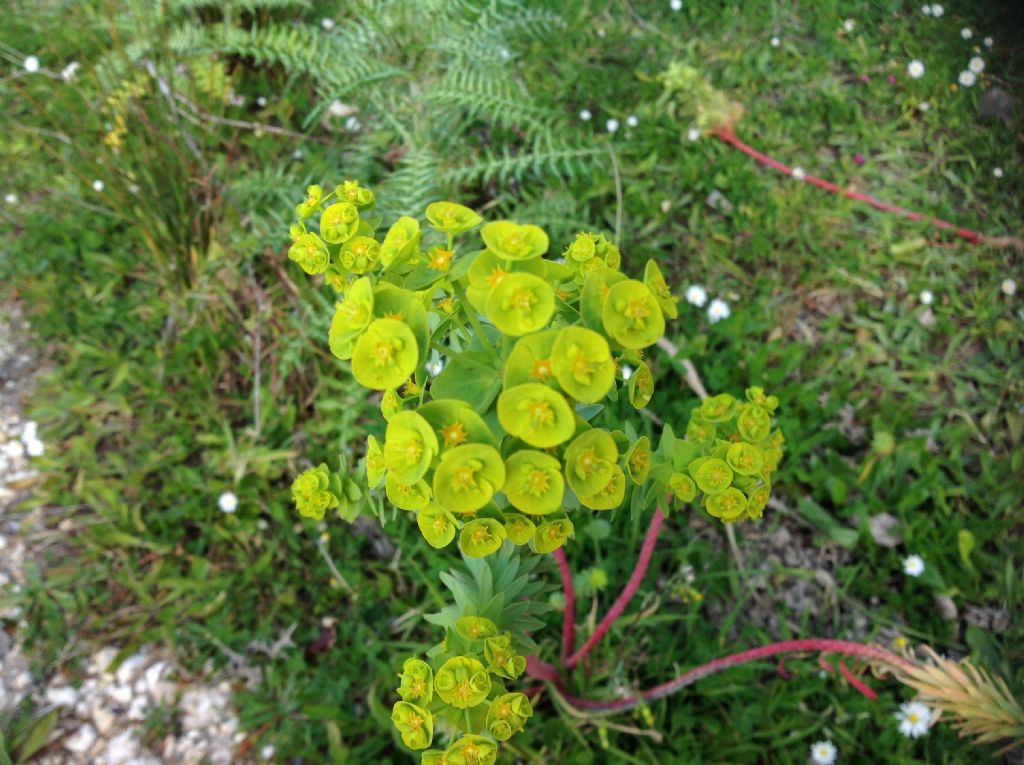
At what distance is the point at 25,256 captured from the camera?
2697 mm

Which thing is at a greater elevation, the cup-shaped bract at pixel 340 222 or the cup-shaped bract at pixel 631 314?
the cup-shaped bract at pixel 631 314

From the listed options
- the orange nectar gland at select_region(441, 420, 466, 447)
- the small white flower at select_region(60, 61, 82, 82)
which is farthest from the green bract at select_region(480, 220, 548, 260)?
the small white flower at select_region(60, 61, 82, 82)

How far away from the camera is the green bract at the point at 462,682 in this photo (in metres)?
1.06

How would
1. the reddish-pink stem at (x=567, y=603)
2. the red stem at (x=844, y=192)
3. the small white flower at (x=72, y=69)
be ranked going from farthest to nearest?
the small white flower at (x=72, y=69)
the red stem at (x=844, y=192)
the reddish-pink stem at (x=567, y=603)

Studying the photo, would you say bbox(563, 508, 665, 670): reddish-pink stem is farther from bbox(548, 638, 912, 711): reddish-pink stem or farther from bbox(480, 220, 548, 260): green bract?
bbox(480, 220, 548, 260): green bract

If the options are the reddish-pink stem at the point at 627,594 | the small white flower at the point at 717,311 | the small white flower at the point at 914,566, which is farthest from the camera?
the small white flower at the point at 717,311

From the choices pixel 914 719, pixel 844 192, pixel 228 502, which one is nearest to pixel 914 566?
pixel 914 719

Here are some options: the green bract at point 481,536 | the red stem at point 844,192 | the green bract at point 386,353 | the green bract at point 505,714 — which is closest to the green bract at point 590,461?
the green bract at point 481,536

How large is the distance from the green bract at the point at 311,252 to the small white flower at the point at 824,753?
1709mm

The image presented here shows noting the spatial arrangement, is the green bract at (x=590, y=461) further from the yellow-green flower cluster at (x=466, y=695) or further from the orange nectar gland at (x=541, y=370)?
the yellow-green flower cluster at (x=466, y=695)

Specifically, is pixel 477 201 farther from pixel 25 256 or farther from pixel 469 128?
pixel 25 256

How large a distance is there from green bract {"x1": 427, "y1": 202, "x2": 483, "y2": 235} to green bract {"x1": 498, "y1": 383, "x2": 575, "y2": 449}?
320 millimetres

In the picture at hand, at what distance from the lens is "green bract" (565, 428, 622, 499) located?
3.24 feet

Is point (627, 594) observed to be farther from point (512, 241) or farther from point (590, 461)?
point (512, 241)
